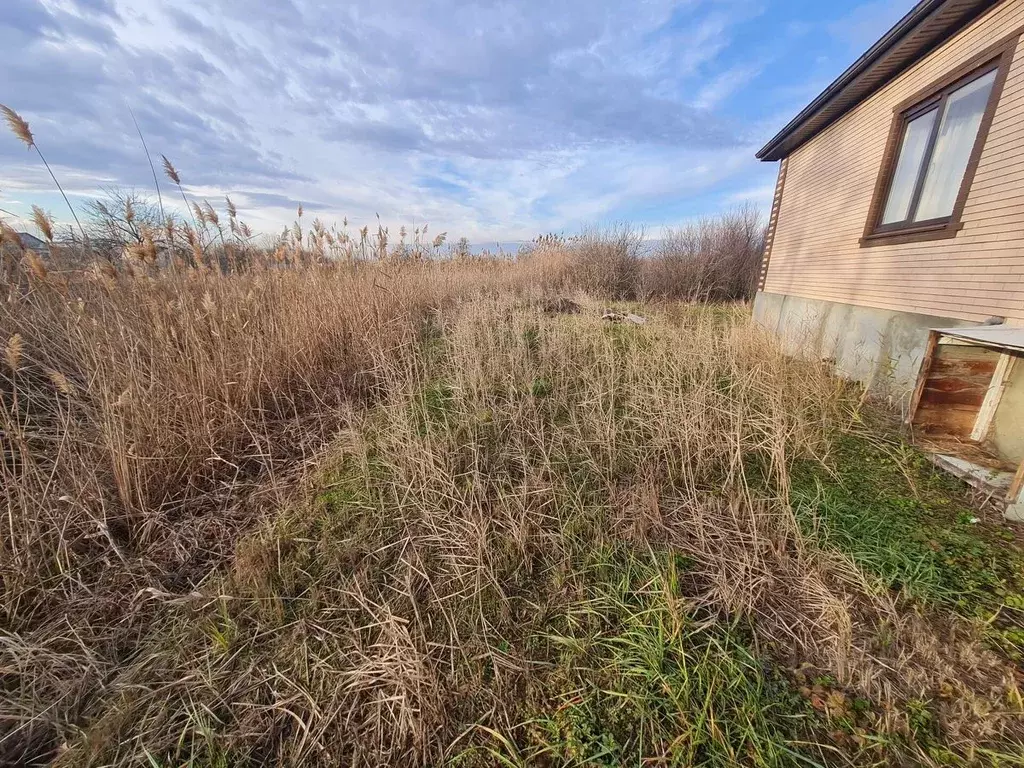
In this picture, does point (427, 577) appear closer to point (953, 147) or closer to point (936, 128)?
point (953, 147)

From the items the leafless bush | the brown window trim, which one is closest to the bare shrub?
the leafless bush

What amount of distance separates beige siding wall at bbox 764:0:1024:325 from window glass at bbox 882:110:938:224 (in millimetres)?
247

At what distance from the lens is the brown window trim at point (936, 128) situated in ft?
11.5

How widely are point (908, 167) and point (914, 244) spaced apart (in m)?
1.27

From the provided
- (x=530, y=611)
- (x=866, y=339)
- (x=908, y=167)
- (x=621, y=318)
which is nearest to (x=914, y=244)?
(x=866, y=339)

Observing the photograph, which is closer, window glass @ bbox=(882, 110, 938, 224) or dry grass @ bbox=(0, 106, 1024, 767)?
dry grass @ bbox=(0, 106, 1024, 767)

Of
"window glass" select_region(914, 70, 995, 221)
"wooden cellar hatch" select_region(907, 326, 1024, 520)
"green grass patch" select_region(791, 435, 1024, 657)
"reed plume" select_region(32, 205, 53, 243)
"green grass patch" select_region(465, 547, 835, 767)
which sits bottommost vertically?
"green grass patch" select_region(465, 547, 835, 767)

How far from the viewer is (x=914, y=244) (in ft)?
14.0

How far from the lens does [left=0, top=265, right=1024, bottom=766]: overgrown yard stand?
1304 millimetres

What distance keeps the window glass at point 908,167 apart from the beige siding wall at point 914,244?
0.25 meters

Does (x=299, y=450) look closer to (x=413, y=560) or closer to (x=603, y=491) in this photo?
(x=413, y=560)

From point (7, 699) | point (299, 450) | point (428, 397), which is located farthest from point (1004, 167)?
point (7, 699)

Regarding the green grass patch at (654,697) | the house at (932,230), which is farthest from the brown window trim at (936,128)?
the green grass patch at (654,697)

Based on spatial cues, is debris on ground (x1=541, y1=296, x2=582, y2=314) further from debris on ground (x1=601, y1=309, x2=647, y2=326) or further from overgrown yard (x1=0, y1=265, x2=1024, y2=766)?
overgrown yard (x1=0, y1=265, x2=1024, y2=766)
